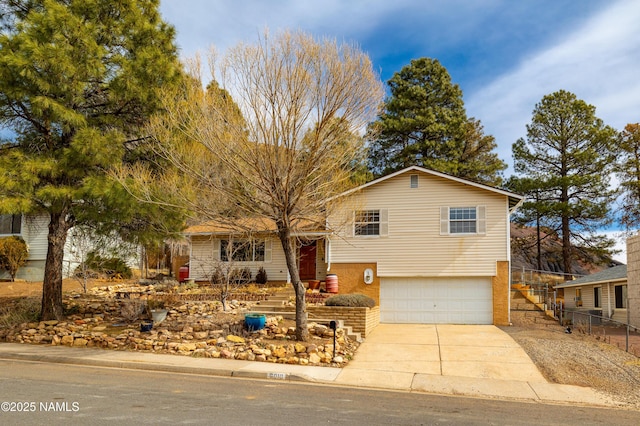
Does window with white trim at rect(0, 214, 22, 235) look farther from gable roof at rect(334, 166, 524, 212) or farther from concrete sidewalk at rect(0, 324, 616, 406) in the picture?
gable roof at rect(334, 166, 524, 212)

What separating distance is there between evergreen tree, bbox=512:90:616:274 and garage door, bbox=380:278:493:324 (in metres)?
14.1

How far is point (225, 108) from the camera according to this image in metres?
12.9

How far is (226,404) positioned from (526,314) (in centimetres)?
1754

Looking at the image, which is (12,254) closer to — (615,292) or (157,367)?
(157,367)

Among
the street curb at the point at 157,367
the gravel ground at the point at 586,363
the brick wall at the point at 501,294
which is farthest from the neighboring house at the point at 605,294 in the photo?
the street curb at the point at 157,367

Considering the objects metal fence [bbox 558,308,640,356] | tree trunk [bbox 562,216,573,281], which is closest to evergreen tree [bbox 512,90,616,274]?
tree trunk [bbox 562,216,573,281]

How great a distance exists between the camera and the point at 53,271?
15570 mm

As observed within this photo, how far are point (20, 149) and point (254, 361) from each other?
931cm

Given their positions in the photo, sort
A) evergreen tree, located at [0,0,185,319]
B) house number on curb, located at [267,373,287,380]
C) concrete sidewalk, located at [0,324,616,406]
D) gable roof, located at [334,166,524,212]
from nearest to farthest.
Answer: concrete sidewalk, located at [0,324,616,406] → house number on curb, located at [267,373,287,380] → evergreen tree, located at [0,0,185,319] → gable roof, located at [334,166,524,212]

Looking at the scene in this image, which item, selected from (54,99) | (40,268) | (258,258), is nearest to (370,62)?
(54,99)

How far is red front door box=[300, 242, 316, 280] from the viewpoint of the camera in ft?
82.4

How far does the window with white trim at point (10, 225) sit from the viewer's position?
84.5 feet

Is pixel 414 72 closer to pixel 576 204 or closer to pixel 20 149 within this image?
→ pixel 576 204

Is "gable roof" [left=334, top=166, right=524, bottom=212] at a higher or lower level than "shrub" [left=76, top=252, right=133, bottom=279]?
higher
